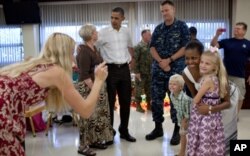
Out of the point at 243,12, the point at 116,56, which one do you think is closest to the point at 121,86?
the point at 116,56

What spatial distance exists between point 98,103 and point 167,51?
0.99 m

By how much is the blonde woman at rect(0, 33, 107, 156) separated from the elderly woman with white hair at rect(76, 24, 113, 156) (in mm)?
1617

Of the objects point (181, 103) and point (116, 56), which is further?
point (116, 56)

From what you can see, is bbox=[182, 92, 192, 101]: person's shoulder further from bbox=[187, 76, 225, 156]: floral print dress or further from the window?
the window

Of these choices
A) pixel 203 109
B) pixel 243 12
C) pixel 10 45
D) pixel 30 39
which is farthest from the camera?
pixel 10 45

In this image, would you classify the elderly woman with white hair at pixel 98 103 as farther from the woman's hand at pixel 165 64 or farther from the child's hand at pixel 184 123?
the child's hand at pixel 184 123

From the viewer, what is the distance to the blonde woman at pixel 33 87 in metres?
1.82

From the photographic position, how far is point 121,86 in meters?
4.08

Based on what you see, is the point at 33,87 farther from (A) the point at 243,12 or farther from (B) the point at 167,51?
(A) the point at 243,12

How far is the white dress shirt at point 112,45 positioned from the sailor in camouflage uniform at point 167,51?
14.6 inches

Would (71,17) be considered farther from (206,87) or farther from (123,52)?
(206,87)

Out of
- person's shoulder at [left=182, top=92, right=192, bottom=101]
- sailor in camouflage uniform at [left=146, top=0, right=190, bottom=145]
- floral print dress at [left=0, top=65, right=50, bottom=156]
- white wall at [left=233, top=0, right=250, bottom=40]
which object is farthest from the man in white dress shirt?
white wall at [left=233, top=0, right=250, bottom=40]

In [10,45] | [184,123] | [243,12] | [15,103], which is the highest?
[243,12]

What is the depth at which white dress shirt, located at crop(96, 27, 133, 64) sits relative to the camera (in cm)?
399
